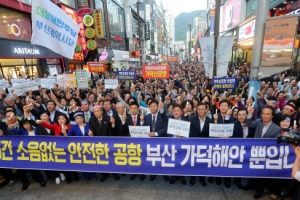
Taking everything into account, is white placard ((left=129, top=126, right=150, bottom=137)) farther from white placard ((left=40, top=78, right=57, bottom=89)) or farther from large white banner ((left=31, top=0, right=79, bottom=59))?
white placard ((left=40, top=78, right=57, bottom=89))

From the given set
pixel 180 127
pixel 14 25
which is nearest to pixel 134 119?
pixel 180 127

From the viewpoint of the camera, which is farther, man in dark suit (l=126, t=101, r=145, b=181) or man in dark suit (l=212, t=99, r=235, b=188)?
man in dark suit (l=126, t=101, r=145, b=181)

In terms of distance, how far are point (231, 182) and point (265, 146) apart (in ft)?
4.24

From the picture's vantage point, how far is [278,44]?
4.84 metres

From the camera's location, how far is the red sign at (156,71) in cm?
742

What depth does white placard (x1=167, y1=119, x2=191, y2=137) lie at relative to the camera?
11.1 ft

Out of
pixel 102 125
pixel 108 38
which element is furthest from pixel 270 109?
pixel 108 38

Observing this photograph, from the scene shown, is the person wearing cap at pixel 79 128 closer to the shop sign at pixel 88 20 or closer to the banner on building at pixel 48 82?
the banner on building at pixel 48 82

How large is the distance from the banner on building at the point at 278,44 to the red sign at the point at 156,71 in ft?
11.3

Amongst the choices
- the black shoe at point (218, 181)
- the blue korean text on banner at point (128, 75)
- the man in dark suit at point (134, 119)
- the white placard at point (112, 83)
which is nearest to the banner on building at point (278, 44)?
the black shoe at point (218, 181)

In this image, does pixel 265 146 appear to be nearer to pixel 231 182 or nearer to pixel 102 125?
pixel 231 182

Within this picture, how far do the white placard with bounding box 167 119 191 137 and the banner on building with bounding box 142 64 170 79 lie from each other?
13.8ft

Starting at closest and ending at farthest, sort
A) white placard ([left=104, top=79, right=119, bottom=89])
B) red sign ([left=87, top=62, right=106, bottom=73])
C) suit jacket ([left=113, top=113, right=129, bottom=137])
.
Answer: suit jacket ([left=113, top=113, right=129, bottom=137]), white placard ([left=104, top=79, right=119, bottom=89]), red sign ([left=87, top=62, right=106, bottom=73])

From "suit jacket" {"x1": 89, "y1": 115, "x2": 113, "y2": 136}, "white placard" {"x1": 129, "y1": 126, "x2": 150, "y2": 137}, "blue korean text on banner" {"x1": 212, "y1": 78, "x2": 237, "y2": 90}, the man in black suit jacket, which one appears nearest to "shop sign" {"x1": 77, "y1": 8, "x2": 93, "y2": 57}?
"blue korean text on banner" {"x1": 212, "y1": 78, "x2": 237, "y2": 90}
